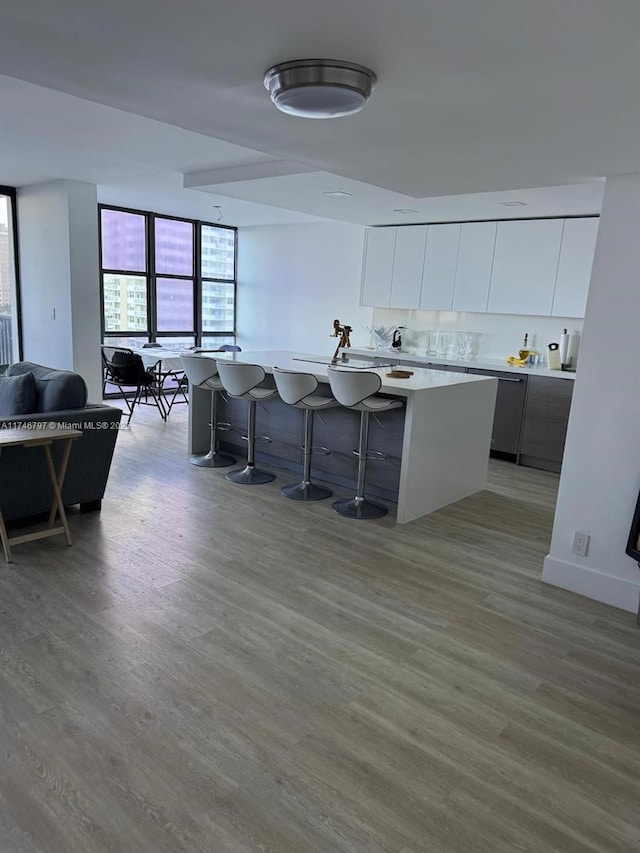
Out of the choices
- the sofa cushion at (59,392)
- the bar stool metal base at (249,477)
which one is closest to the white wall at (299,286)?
the bar stool metal base at (249,477)

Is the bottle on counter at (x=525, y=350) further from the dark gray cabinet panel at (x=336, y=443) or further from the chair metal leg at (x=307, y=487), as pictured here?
the chair metal leg at (x=307, y=487)

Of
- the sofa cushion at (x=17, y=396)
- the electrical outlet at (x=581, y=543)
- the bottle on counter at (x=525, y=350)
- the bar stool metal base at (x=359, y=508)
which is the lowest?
the bar stool metal base at (x=359, y=508)

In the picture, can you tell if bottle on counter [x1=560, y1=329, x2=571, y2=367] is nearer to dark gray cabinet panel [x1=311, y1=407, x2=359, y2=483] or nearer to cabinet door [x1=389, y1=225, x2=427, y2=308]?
cabinet door [x1=389, y1=225, x2=427, y2=308]

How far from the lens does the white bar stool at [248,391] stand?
182 inches

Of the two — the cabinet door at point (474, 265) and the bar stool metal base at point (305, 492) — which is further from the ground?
the cabinet door at point (474, 265)

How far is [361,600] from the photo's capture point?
306 cm

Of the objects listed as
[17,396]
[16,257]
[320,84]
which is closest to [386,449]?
[17,396]

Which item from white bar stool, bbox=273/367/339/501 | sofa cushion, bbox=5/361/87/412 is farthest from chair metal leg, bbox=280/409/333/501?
sofa cushion, bbox=5/361/87/412

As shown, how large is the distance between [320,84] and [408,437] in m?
2.63

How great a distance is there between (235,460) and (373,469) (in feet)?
4.90

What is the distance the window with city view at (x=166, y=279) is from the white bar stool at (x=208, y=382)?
12.2ft

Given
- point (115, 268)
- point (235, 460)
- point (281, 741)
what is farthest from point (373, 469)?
point (115, 268)

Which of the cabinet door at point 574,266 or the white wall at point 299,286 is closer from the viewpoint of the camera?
the cabinet door at point 574,266

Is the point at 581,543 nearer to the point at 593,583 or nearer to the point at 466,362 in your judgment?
the point at 593,583
